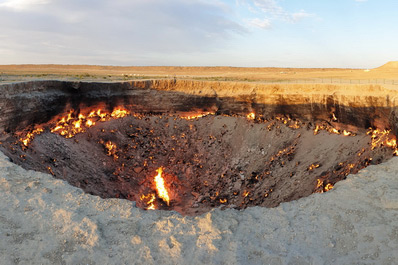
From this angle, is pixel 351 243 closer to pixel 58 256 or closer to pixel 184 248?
pixel 184 248

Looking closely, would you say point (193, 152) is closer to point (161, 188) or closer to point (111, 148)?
point (161, 188)

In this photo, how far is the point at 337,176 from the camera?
14.0 m

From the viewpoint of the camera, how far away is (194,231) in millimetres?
7070

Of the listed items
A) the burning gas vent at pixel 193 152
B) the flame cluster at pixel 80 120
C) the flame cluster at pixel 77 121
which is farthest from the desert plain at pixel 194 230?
the flame cluster at pixel 80 120

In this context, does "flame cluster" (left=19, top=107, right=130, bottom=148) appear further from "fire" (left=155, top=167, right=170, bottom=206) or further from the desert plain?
the desert plain

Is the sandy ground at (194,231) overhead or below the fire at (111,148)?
overhead

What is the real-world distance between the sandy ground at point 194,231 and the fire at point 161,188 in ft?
37.8

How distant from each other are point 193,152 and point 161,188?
3671 mm

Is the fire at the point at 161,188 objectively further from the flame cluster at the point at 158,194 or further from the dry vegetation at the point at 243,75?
the dry vegetation at the point at 243,75

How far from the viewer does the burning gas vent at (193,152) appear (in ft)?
51.9

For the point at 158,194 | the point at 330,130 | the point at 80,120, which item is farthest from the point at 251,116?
the point at 80,120

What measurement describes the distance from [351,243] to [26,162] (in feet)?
44.7

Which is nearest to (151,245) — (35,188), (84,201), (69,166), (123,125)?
(84,201)

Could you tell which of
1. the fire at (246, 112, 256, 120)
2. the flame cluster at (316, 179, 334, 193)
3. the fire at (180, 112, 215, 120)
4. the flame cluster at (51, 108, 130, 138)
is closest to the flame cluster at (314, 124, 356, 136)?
the fire at (246, 112, 256, 120)
